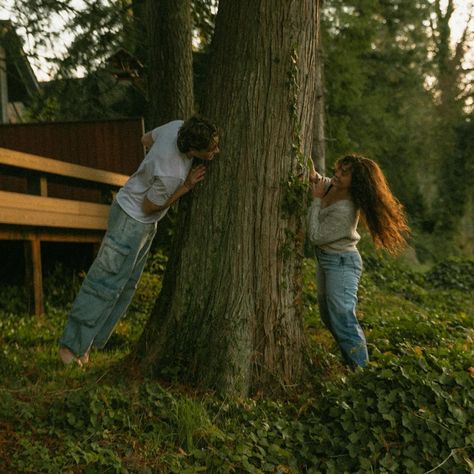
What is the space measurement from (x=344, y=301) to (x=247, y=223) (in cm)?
103

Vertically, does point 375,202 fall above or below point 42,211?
above

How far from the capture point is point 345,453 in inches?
175

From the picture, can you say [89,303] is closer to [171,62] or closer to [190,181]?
[190,181]

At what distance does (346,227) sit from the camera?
18.2ft

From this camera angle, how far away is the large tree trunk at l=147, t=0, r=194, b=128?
10078 millimetres

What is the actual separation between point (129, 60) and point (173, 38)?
3.57 meters

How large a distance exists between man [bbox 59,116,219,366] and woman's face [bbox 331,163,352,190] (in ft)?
3.39

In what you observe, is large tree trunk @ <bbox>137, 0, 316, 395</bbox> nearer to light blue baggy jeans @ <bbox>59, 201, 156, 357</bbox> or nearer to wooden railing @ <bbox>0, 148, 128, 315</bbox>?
light blue baggy jeans @ <bbox>59, 201, 156, 357</bbox>

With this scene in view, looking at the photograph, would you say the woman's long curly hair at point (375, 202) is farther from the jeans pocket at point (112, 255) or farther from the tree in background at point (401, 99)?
the tree in background at point (401, 99)

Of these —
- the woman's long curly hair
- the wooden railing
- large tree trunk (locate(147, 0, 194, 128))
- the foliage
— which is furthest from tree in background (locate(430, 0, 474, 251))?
the woman's long curly hair

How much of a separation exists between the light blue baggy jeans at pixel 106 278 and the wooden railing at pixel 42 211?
1970mm

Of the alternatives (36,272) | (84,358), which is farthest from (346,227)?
(36,272)

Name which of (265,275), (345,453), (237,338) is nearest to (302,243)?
(265,275)

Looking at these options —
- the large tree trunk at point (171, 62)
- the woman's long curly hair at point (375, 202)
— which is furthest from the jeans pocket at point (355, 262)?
the large tree trunk at point (171, 62)
